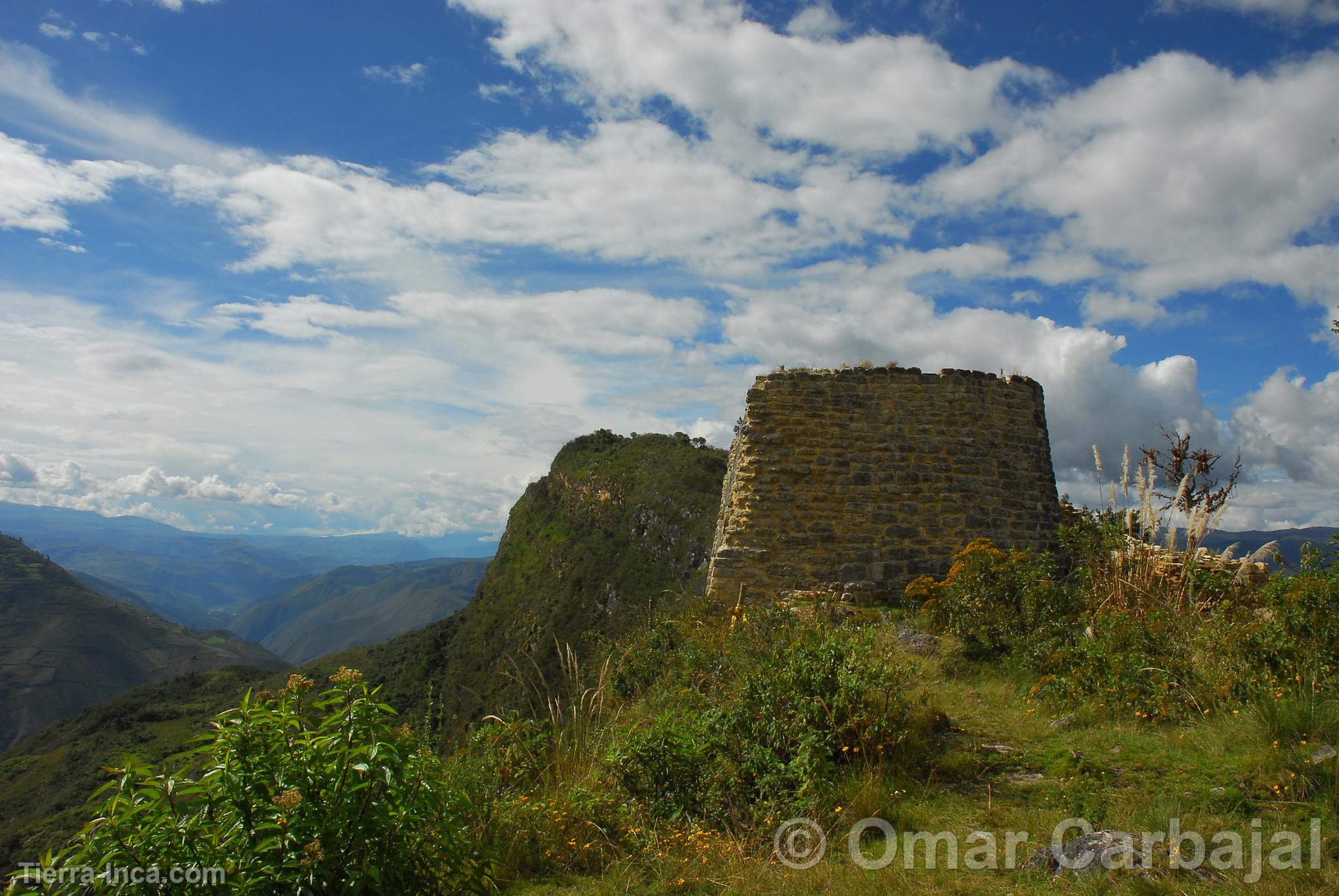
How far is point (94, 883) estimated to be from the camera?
8.27 ft

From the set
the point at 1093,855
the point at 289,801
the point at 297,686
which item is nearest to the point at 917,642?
the point at 1093,855

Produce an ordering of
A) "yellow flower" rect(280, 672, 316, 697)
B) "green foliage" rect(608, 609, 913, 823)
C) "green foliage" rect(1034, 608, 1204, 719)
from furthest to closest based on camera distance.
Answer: "green foliage" rect(1034, 608, 1204, 719) → "green foliage" rect(608, 609, 913, 823) → "yellow flower" rect(280, 672, 316, 697)

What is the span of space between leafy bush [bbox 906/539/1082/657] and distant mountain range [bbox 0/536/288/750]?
10966 cm

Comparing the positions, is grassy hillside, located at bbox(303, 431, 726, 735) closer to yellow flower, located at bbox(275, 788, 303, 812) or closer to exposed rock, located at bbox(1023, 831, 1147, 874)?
exposed rock, located at bbox(1023, 831, 1147, 874)

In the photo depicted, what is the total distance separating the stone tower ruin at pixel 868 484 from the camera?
1061 cm

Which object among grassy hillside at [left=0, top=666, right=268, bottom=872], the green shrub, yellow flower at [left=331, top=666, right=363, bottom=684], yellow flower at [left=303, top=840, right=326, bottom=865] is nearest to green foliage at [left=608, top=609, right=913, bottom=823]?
yellow flower at [left=331, top=666, right=363, bottom=684]

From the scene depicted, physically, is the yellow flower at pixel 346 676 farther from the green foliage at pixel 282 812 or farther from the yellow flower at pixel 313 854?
the yellow flower at pixel 313 854

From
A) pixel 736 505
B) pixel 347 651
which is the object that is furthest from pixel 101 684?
pixel 736 505

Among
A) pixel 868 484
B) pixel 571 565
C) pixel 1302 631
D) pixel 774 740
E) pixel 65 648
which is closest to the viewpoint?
pixel 774 740

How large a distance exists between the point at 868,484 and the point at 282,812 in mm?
9411

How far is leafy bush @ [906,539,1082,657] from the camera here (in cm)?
745

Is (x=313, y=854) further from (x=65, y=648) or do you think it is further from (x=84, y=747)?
(x=65, y=648)

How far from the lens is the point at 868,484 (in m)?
10.9

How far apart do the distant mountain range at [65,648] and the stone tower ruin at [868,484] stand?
107m
